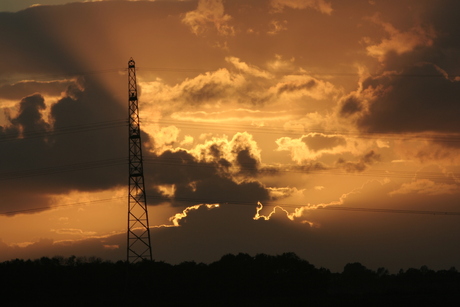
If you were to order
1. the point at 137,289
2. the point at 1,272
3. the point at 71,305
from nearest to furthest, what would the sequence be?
the point at 71,305, the point at 137,289, the point at 1,272

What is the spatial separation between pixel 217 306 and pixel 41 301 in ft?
110

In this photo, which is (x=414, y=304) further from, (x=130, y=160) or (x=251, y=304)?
(x=130, y=160)

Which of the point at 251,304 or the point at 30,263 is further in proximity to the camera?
the point at 30,263

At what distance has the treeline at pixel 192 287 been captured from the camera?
115625 millimetres

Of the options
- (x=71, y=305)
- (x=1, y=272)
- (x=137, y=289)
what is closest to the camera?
(x=71, y=305)

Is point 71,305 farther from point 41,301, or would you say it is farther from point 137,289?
point 137,289

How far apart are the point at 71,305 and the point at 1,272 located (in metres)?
34.2

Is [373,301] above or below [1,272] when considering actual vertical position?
below

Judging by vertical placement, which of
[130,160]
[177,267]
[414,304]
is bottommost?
[414,304]

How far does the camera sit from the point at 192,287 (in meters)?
137

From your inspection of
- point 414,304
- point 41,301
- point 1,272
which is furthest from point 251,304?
point 1,272

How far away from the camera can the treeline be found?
11562 cm

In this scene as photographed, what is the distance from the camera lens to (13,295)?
415ft

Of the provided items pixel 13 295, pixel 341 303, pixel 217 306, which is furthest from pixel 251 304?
pixel 13 295
